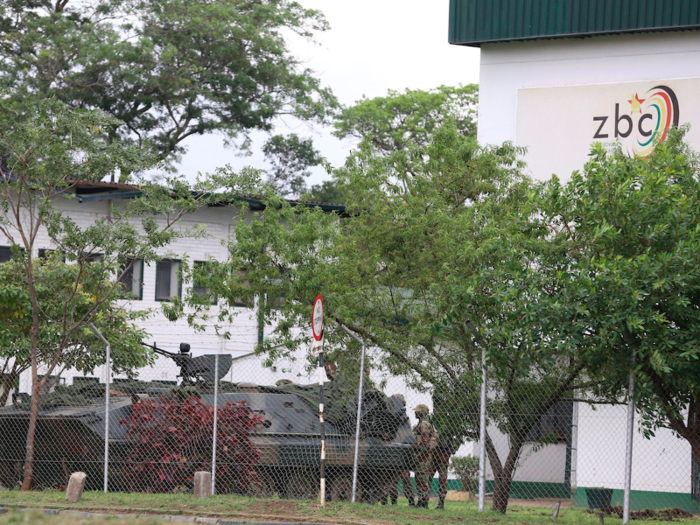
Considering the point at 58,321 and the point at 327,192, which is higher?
the point at 327,192

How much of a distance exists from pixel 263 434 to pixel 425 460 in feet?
8.51

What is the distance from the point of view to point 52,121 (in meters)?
13.4

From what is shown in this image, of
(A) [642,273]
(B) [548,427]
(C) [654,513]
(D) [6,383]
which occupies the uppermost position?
(A) [642,273]

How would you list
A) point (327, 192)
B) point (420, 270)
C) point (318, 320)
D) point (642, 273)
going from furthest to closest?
point (327, 192)
point (420, 270)
point (318, 320)
point (642, 273)

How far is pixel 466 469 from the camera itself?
12.5 metres

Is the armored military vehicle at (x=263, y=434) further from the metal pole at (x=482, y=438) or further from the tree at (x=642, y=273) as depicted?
the tree at (x=642, y=273)

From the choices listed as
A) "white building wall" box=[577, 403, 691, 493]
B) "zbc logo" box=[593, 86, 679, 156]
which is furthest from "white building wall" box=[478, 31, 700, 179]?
"white building wall" box=[577, 403, 691, 493]

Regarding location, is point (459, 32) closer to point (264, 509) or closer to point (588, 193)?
point (588, 193)

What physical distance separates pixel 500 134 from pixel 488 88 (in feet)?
3.72

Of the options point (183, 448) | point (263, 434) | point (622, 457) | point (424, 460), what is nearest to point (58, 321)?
point (183, 448)

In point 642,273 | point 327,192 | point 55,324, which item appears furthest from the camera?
point 327,192

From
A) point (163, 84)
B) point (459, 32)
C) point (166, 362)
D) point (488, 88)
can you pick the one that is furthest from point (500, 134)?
point (163, 84)

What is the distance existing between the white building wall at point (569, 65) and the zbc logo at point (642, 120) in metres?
0.54

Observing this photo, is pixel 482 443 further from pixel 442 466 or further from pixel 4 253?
pixel 4 253
